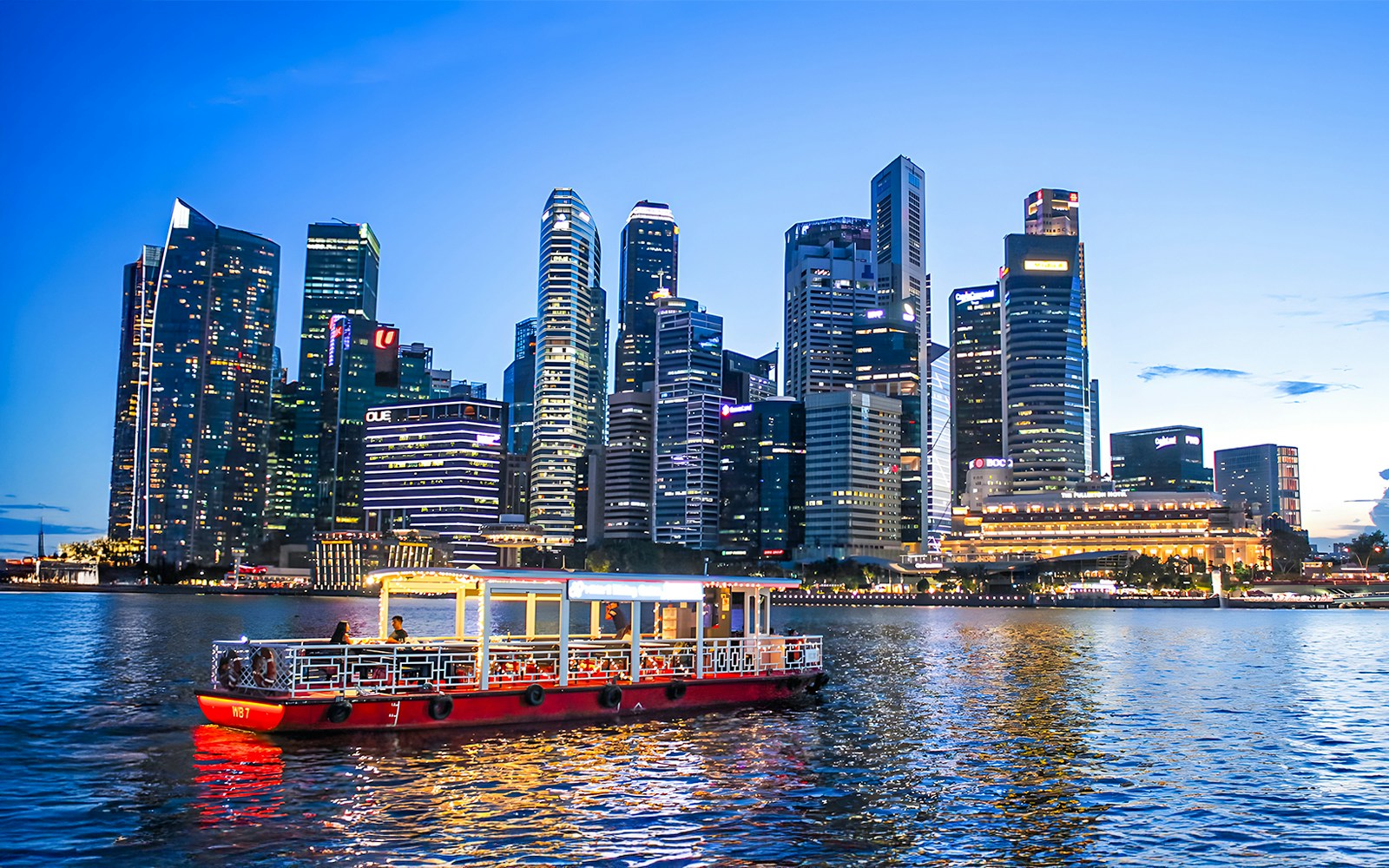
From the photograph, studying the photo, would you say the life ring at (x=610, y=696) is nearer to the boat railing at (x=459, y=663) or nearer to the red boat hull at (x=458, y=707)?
the red boat hull at (x=458, y=707)

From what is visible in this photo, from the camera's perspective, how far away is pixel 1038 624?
426ft

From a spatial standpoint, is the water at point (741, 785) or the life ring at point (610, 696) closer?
the water at point (741, 785)

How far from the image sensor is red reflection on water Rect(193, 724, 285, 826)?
21.6m

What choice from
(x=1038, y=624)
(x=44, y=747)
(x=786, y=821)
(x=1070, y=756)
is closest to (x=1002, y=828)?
(x=786, y=821)

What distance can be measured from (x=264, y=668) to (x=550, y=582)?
8.08 metres

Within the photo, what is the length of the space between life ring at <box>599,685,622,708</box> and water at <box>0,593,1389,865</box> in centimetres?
86

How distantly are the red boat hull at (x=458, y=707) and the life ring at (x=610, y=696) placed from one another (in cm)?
6

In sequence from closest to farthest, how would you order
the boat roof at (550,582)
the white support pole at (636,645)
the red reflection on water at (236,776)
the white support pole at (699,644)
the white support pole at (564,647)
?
the red reflection on water at (236,776), the boat roof at (550,582), the white support pole at (564,647), the white support pole at (636,645), the white support pole at (699,644)

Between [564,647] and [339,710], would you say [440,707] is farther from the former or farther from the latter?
[564,647]

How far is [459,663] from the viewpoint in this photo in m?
32.0

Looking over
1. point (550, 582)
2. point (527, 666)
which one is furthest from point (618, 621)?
point (550, 582)

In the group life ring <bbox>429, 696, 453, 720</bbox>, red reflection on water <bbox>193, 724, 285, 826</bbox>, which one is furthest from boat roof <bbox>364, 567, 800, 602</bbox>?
red reflection on water <bbox>193, 724, 285, 826</bbox>

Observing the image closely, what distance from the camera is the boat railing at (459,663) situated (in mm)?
29031

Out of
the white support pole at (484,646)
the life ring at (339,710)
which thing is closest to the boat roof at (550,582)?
the white support pole at (484,646)
